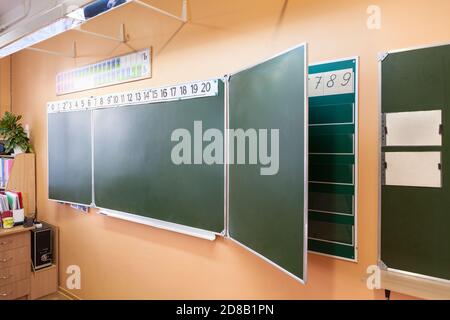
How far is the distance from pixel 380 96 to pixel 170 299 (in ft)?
6.81

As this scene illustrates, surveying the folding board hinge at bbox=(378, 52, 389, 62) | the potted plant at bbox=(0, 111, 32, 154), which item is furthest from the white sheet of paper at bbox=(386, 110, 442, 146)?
the potted plant at bbox=(0, 111, 32, 154)

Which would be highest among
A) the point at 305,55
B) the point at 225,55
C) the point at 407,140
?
the point at 225,55

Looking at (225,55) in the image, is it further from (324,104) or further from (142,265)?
(142,265)

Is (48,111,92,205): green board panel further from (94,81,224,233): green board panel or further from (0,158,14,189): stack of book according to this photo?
(0,158,14,189): stack of book

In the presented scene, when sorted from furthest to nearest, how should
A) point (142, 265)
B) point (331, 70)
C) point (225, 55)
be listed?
point (142, 265) < point (225, 55) < point (331, 70)

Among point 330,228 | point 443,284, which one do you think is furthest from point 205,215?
point 443,284

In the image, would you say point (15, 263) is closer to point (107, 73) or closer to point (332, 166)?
point (107, 73)

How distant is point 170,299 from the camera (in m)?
2.19

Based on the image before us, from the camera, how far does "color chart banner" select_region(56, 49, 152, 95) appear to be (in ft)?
7.64

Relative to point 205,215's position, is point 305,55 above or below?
above

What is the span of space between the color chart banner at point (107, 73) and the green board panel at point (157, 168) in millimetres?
304

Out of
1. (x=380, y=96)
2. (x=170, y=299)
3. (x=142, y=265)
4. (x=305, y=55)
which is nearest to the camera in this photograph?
(x=305, y=55)

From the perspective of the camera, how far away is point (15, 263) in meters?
2.89

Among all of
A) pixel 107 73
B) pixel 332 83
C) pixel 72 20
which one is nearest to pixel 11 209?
pixel 107 73
